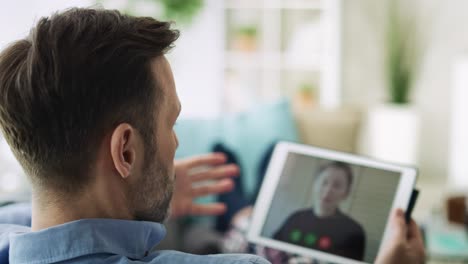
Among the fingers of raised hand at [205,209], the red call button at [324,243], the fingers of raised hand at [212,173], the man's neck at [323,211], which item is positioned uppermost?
the fingers of raised hand at [212,173]

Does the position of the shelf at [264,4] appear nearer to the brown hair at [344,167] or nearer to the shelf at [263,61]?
the shelf at [263,61]

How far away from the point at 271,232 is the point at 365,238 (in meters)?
0.21

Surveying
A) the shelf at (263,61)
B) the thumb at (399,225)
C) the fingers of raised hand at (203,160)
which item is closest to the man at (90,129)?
the thumb at (399,225)

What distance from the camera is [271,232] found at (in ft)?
5.03

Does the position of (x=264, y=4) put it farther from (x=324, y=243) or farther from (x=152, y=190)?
(x=152, y=190)

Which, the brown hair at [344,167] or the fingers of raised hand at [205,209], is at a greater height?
the brown hair at [344,167]

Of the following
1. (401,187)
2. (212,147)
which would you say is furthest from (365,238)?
(212,147)

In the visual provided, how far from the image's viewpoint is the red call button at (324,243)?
4.86 ft

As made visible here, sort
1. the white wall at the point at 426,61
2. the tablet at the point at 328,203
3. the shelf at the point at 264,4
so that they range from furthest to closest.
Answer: the shelf at the point at 264,4 → the white wall at the point at 426,61 → the tablet at the point at 328,203

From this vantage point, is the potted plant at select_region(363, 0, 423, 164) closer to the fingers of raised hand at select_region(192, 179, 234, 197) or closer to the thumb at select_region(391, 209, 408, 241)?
the fingers of raised hand at select_region(192, 179, 234, 197)

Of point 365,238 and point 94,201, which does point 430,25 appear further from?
point 94,201

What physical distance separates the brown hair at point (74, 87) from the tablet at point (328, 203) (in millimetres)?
625

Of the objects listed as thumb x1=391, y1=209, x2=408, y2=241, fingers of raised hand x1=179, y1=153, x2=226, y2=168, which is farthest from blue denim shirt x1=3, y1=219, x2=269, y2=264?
fingers of raised hand x1=179, y1=153, x2=226, y2=168

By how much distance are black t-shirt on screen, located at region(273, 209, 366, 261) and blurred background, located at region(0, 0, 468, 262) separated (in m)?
1.90
